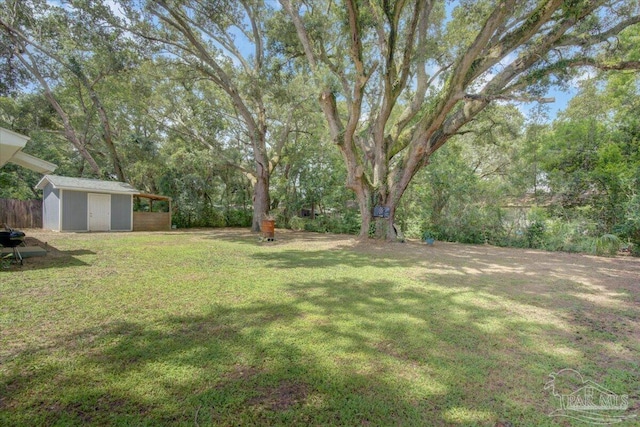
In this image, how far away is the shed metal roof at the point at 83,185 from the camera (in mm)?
12752

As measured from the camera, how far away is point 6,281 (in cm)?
452

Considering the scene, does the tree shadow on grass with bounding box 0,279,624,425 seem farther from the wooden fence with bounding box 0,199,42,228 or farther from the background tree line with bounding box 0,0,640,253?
the wooden fence with bounding box 0,199,42,228

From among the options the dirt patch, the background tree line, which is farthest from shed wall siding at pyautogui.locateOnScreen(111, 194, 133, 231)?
the dirt patch

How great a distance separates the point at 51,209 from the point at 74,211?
1467mm

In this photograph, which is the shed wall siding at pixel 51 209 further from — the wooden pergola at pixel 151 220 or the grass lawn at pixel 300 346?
the grass lawn at pixel 300 346

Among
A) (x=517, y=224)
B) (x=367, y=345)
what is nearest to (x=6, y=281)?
(x=367, y=345)

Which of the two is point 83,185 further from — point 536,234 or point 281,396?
point 536,234

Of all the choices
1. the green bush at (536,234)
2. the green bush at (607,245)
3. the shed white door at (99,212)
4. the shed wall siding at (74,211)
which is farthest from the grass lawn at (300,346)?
the shed white door at (99,212)

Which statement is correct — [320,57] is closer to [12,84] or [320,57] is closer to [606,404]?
[606,404]

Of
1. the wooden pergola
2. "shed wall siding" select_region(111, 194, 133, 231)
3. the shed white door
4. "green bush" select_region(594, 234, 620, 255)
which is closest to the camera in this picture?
"green bush" select_region(594, 234, 620, 255)

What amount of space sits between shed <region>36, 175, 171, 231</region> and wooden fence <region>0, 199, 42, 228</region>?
0.63 meters

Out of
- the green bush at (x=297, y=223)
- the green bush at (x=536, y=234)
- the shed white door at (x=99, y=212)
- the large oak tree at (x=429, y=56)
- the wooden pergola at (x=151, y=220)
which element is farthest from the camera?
the green bush at (x=297, y=223)

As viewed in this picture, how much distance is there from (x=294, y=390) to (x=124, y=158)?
20.8 m

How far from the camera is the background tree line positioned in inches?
306
